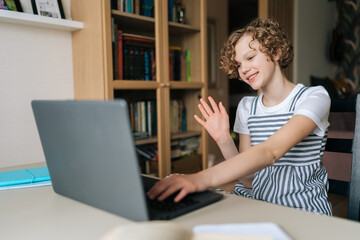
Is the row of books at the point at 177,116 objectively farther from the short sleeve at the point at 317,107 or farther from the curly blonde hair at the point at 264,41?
the short sleeve at the point at 317,107

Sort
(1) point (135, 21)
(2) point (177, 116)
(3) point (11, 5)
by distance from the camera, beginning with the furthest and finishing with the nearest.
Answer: (2) point (177, 116), (1) point (135, 21), (3) point (11, 5)

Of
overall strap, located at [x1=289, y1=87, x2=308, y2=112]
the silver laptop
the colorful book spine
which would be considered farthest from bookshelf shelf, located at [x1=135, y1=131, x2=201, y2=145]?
the silver laptop

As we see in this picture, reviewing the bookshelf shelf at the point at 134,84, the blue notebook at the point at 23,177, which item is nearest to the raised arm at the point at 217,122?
the blue notebook at the point at 23,177

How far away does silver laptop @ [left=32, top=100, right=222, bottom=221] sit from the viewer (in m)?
0.53

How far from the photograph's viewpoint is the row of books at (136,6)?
204cm

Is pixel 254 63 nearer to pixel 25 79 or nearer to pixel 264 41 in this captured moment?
pixel 264 41

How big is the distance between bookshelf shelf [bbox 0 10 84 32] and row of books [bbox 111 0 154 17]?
26 cm

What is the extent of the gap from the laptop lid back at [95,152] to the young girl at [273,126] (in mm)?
280

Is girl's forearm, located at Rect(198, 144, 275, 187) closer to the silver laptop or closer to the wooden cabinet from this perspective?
the silver laptop

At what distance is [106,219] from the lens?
2.11 feet

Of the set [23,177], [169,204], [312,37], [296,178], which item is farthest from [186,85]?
[312,37]

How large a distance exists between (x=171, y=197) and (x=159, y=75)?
162cm

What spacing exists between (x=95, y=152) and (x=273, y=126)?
0.75m

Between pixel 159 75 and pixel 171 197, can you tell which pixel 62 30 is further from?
pixel 171 197
